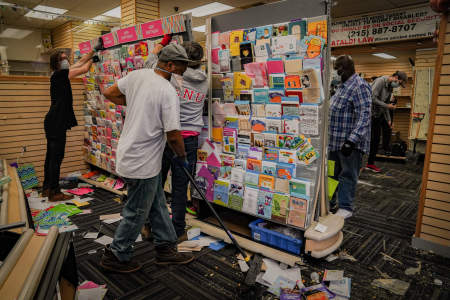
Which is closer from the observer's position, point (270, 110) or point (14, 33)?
point (270, 110)

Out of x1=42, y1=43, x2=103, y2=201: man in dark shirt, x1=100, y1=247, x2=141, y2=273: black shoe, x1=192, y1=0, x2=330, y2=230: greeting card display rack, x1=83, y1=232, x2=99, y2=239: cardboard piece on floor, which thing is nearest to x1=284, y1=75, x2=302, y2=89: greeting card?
x1=192, y1=0, x2=330, y2=230: greeting card display rack

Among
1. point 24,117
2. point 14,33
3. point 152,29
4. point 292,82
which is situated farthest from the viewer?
point 14,33

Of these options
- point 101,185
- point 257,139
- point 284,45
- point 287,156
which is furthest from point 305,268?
point 101,185

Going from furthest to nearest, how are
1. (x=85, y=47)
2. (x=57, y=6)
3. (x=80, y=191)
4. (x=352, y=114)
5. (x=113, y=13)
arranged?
(x=113, y=13) → (x=57, y=6) → (x=85, y=47) → (x=80, y=191) → (x=352, y=114)

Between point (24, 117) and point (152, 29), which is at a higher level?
point (152, 29)

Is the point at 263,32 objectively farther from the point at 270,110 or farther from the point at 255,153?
the point at 255,153

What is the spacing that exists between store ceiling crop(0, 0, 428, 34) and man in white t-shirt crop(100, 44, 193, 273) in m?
6.27

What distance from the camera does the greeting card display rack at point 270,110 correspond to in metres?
2.40

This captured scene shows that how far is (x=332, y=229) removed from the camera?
8.73 ft

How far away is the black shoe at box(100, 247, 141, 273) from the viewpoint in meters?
2.47

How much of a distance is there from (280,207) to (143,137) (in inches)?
52.6

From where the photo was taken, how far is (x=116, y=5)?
356 inches

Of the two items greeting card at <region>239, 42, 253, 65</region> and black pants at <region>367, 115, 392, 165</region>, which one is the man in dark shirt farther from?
black pants at <region>367, 115, 392, 165</region>

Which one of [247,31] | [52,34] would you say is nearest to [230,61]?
[247,31]
